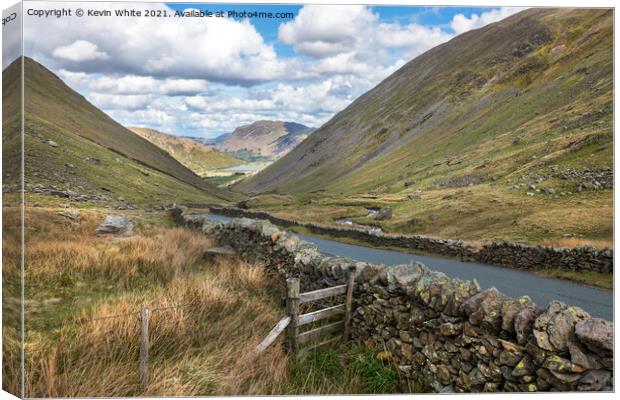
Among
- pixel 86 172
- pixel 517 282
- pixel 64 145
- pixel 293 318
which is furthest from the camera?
pixel 517 282

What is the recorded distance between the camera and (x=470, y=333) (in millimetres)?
5656

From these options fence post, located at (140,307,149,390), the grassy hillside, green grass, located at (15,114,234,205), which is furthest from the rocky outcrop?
fence post, located at (140,307,149,390)

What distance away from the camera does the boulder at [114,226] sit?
473 inches

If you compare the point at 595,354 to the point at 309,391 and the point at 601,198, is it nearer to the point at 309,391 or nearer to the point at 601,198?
the point at 309,391

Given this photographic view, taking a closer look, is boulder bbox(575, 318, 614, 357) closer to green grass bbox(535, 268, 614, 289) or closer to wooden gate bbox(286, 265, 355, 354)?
wooden gate bbox(286, 265, 355, 354)

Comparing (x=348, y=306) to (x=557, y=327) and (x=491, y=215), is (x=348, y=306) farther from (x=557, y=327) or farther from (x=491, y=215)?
(x=491, y=215)

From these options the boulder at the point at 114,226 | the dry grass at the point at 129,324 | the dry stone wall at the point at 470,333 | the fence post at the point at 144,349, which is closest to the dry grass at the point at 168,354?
the dry grass at the point at 129,324

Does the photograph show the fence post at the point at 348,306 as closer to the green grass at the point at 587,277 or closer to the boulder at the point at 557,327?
the boulder at the point at 557,327

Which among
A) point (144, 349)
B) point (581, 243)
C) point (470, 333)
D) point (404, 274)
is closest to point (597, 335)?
point (470, 333)

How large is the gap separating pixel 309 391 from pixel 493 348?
2630 mm

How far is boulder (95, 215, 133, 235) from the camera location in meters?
12.0

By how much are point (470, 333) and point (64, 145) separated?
916 cm

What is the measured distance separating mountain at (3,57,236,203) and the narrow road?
3984 mm

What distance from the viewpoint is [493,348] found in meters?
5.32
